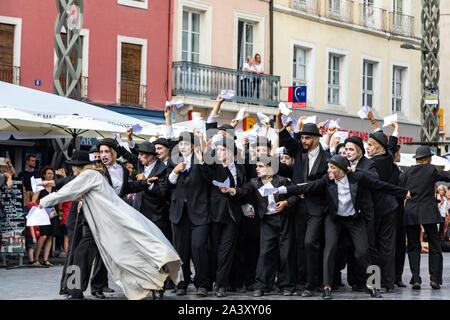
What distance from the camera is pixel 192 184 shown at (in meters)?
14.9

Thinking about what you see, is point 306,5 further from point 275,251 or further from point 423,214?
point 275,251

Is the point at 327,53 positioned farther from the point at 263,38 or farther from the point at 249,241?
the point at 249,241

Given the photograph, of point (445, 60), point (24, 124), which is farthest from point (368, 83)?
point (24, 124)

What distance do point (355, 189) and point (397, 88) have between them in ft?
107

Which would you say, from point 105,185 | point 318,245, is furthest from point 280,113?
point 105,185

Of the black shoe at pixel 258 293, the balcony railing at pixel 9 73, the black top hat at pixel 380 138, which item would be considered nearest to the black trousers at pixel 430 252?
the black top hat at pixel 380 138

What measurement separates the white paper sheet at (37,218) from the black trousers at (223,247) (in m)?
5.74

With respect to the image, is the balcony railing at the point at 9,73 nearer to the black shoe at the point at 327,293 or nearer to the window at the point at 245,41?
the window at the point at 245,41

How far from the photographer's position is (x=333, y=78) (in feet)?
142

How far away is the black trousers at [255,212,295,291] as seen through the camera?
588 inches

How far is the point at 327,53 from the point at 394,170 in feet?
87.4

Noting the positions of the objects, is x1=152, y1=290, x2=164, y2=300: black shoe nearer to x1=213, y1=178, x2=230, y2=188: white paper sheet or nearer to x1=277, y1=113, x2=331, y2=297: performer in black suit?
x1=213, y1=178, x2=230, y2=188: white paper sheet

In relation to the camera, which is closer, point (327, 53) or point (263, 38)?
A: point (263, 38)

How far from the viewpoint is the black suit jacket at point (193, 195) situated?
1487 cm
